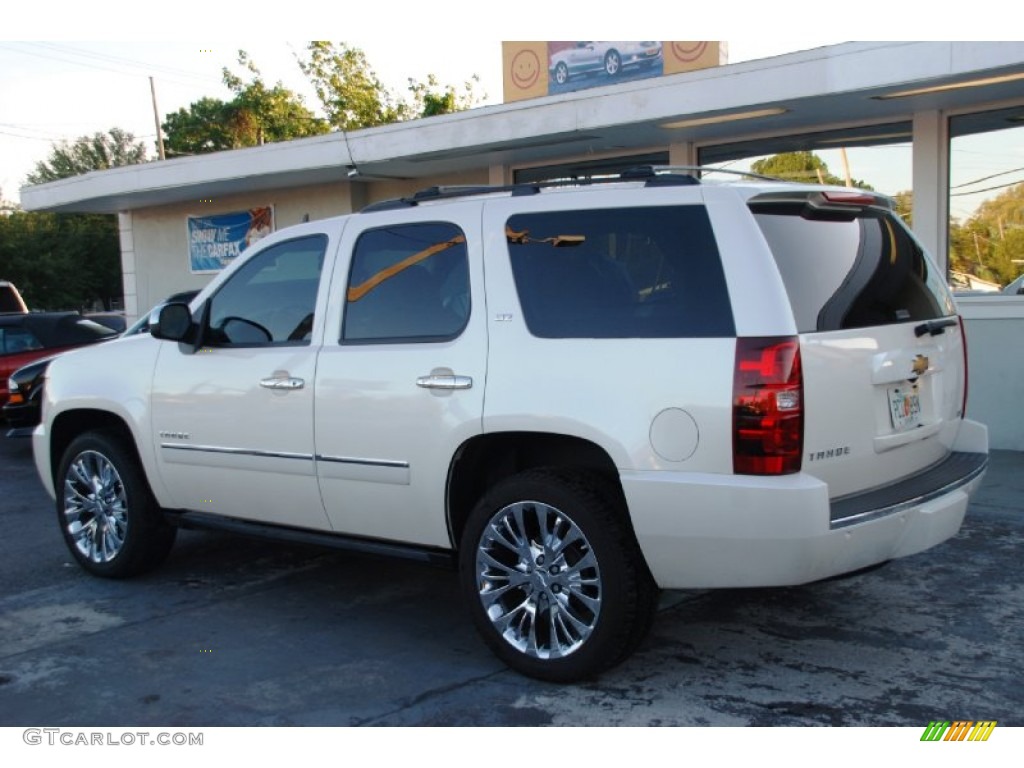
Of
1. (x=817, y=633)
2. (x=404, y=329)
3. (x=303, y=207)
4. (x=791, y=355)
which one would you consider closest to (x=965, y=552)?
(x=817, y=633)

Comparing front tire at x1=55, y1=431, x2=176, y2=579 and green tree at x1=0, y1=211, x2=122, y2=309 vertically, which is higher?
green tree at x1=0, y1=211, x2=122, y2=309

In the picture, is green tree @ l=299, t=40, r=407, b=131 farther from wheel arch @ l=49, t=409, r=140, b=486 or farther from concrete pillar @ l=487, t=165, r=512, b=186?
wheel arch @ l=49, t=409, r=140, b=486

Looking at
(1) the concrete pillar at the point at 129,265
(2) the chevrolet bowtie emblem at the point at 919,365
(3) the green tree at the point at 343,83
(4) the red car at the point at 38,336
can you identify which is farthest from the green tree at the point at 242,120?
(2) the chevrolet bowtie emblem at the point at 919,365

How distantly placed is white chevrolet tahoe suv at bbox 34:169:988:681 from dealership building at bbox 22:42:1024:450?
69.5 inches

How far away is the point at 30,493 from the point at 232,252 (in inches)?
320

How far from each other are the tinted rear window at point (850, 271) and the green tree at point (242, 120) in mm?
28162

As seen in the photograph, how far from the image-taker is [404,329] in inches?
188

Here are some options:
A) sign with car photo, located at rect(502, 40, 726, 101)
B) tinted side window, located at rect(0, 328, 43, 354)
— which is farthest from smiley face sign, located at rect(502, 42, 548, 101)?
tinted side window, located at rect(0, 328, 43, 354)

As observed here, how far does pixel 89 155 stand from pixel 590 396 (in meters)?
56.2

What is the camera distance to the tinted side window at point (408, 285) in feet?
15.3

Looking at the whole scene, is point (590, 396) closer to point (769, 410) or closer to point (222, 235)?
point (769, 410)

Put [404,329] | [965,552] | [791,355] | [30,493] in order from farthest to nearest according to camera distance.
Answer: [30,493]
[965,552]
[404,329]
[791,355]

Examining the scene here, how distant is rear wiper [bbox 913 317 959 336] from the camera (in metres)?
4.38

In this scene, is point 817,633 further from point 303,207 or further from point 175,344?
point 303,207
